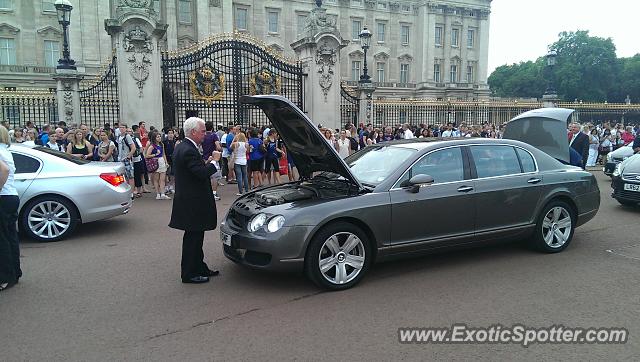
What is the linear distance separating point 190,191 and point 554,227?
197 inches

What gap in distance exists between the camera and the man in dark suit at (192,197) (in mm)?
5105

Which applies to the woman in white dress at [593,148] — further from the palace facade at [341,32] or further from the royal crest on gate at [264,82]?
the palace facade at [341,32]

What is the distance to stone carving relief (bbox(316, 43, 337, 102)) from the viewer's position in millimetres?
17906

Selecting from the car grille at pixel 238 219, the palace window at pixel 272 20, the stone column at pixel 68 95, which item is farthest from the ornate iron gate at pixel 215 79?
the palace window at pixel 272 20

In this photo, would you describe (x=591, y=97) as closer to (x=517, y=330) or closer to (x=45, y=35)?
(x=45, y=35)

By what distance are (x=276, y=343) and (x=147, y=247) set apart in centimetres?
382

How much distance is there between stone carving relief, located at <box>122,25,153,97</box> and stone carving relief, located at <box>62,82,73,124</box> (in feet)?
9.55

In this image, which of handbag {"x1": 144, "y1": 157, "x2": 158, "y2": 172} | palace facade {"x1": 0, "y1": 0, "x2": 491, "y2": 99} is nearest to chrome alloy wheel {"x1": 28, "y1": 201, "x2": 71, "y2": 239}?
handbag {"x1": 144, "y1": 157, "x2": 158, "y2": 172}

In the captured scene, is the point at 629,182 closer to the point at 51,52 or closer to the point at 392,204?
the point at 392,204

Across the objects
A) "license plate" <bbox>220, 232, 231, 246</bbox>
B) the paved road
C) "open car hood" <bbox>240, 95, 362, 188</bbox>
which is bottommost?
the paved road

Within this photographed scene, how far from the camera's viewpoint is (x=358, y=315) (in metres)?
4.34

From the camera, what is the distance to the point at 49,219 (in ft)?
23.8

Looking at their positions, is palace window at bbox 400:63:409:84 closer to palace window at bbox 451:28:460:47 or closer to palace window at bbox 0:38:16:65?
palace window at bbox 451:28:460:47

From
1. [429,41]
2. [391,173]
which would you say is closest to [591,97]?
[429,41]
